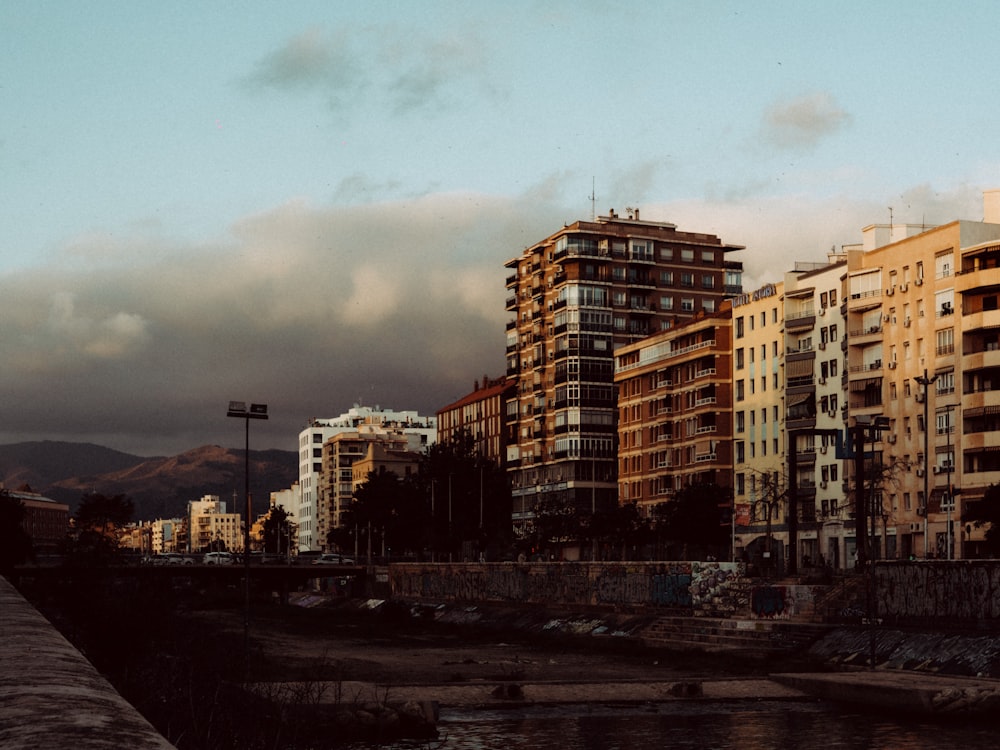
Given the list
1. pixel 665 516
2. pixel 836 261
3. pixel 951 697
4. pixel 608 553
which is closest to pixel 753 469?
pixel 665 516

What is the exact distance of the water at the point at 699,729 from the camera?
37312 millimetres

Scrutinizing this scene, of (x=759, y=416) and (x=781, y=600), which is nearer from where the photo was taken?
(x=781, y=600)

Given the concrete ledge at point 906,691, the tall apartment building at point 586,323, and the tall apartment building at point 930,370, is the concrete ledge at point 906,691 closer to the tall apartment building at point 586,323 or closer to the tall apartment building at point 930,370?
the tall apartment building at point 930,370

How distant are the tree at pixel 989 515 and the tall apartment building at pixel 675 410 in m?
39.0

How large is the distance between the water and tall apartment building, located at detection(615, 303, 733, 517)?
95730 mm

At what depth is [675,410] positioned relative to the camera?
506 feet

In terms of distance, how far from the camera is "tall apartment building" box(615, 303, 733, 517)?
14725cm

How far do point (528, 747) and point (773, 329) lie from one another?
345ft

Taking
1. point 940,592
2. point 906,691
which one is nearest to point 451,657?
point 940,592

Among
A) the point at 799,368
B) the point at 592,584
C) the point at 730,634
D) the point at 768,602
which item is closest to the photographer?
the point at 730,634

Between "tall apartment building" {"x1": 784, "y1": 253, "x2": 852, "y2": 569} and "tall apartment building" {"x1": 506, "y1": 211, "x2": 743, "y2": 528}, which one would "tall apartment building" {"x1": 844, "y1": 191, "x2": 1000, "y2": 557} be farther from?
"tall apartment building" {"x1": 506, "y1": 211, "x2": 743, "y2": 528}

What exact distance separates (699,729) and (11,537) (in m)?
87.6

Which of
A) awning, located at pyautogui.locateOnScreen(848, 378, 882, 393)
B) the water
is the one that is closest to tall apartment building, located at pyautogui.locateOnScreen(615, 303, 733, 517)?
awning, located at pyautogui.locateOnScreen(848, 378, 882, 393)

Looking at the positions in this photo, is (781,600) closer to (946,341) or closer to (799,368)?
(946,341)
